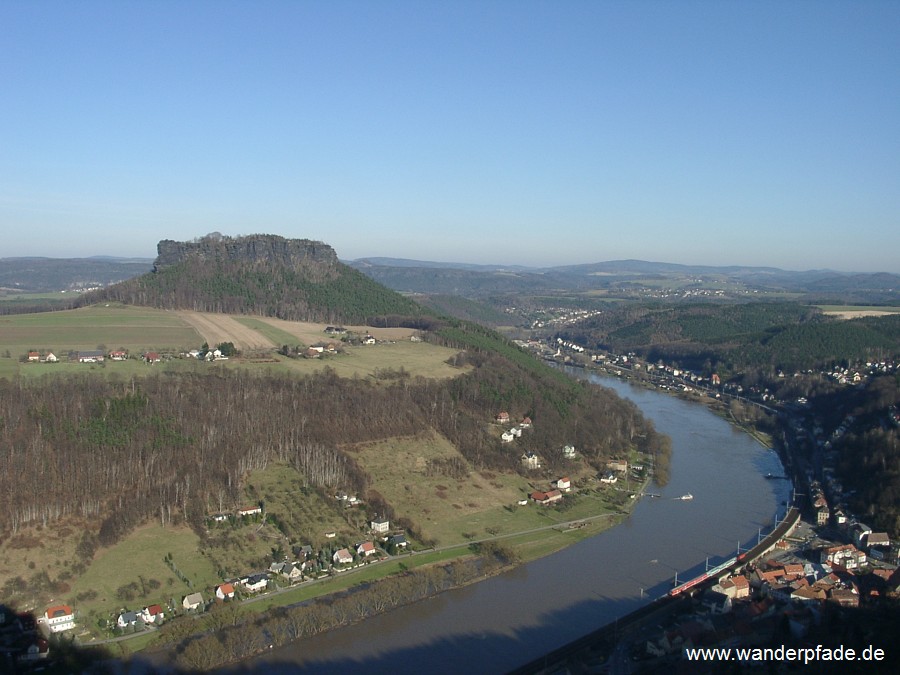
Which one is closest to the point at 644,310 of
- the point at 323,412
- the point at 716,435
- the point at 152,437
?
the point at 716,435

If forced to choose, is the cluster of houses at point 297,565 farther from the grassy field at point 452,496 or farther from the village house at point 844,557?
the village house at point 844,557

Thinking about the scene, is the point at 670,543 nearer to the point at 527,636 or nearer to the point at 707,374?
the point at 527,636

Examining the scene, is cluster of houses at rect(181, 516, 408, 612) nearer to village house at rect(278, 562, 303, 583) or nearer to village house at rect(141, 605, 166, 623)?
village house at rect(278, 562, 303, 583)

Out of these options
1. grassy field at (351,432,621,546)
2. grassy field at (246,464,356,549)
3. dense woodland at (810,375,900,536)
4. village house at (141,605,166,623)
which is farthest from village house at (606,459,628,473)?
village house at (141,605,166,623)

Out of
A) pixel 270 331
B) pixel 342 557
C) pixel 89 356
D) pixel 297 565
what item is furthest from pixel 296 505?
pixel 270 331

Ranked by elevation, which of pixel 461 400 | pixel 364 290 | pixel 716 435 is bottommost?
pixel 716 435

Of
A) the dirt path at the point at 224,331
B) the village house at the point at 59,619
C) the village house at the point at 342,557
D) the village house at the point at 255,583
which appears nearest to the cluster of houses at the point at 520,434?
the village house at the point at 342,557
